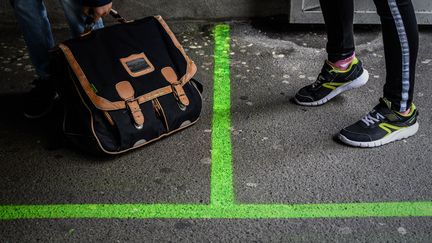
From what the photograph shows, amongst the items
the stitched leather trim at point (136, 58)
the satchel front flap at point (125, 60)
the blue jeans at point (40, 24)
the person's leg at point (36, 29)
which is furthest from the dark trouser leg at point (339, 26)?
the person's leg at point (36, 29)

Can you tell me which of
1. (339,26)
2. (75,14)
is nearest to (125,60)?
(75,14)

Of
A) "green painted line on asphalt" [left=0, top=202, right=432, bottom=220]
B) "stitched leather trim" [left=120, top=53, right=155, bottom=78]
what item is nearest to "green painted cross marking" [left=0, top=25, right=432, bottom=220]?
"green painted line on asphalt" [left=0, top=202, right=432, bottom=220]

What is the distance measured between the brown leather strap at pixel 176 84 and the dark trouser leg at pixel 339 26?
0.91 metres

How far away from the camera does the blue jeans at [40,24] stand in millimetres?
2598

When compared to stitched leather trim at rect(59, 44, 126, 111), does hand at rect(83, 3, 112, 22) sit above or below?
above

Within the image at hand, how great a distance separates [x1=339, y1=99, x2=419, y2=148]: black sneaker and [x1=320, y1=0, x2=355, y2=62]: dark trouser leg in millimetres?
418

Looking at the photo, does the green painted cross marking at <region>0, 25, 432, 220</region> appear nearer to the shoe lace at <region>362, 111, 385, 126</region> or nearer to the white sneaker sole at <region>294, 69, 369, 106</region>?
the shoe lace at <region>362, 111, 385, 126</region>

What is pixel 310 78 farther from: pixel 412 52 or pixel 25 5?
pixel 25 5

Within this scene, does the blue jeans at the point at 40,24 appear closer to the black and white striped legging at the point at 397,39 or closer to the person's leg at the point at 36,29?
the person's leg at the point at 36,29

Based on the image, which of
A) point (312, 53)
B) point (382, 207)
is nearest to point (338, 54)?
point (312, 53)

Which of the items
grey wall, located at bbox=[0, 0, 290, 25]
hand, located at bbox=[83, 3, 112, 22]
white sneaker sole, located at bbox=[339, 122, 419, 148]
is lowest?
white sneaker sole, located at bbox=[339, 122, 419, 148]

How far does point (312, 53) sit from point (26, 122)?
2044 millimetres

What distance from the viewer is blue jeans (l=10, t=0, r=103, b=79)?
2.60 metres

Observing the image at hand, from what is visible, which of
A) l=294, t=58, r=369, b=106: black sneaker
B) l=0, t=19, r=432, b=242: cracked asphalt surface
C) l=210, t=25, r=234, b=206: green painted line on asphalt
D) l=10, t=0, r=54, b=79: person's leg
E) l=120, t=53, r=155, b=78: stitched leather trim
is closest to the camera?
l=0, t=19, r=432, b=242: cracked asphalt surface
